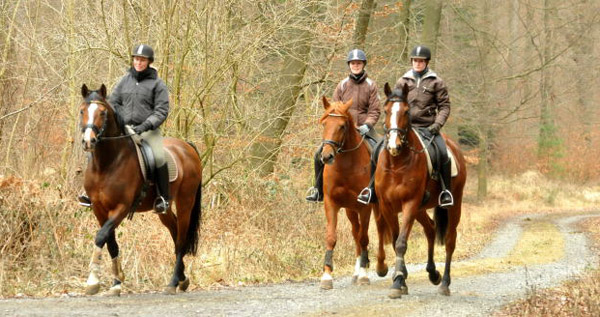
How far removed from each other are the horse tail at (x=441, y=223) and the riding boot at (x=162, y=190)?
3.76 m

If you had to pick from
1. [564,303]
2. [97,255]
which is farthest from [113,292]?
[564,303]

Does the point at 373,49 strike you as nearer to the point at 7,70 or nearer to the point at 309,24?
the point at 309,24

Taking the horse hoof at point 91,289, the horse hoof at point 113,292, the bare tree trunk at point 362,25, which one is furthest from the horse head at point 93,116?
the bare tree trunk at point 362,25

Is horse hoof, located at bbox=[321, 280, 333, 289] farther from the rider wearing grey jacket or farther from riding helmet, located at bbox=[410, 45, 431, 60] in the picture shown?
riding helmet, located at bbox=[410, 45, 431, 60]

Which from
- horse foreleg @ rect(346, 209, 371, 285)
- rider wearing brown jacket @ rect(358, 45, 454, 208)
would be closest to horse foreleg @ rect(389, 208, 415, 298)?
rider wearing brown jacket @ rect(358, 45, 454, 208)

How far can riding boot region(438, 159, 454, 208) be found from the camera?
10672 millimetres

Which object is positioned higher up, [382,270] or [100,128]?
[100,128]

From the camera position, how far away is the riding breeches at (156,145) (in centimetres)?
1037

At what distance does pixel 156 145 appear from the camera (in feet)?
34.3

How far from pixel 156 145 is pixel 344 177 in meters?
2.71

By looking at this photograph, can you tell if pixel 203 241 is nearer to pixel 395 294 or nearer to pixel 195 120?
pixel 195 120

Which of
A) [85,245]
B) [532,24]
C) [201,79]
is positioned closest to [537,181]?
[532,24]

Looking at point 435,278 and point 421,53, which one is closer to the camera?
point 421,53

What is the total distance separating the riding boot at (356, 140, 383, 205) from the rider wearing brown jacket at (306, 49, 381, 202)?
84 cm
